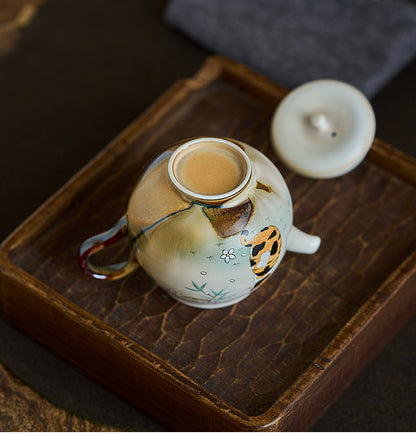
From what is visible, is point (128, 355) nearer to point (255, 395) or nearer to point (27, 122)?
point (255, 395)

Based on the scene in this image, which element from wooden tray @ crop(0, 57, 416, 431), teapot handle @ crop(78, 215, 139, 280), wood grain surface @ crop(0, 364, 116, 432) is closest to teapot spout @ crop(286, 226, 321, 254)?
wooden tray @ crop(0, 57, 416, 431)

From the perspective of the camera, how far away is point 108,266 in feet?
2.68

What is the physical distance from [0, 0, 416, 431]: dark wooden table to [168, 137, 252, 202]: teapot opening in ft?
1.09

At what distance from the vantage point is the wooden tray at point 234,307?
75cm

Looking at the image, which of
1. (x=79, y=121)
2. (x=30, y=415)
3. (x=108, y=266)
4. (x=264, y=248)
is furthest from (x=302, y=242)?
(x=79, y=121)

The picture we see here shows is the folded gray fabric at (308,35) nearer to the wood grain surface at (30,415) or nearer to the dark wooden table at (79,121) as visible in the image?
the dark wooden table at (79,121)

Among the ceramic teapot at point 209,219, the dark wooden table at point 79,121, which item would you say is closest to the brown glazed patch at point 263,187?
the ceramic teapot at point 209,219

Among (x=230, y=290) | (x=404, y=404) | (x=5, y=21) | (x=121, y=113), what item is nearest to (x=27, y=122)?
(x=121, y=113)

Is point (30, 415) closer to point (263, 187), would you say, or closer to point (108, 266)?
point (108, 266)

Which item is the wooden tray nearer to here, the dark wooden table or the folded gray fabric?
the dark wooden table

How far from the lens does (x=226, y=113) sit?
1.00 metres

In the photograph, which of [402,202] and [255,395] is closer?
[255,395]

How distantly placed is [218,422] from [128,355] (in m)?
0.12

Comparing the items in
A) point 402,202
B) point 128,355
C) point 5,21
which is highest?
point 402,202
